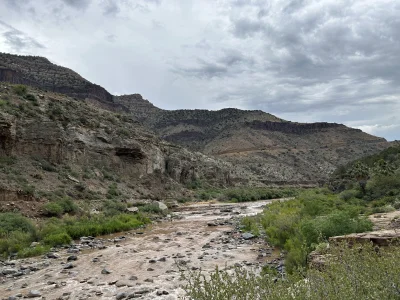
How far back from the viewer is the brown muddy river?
9398 mm

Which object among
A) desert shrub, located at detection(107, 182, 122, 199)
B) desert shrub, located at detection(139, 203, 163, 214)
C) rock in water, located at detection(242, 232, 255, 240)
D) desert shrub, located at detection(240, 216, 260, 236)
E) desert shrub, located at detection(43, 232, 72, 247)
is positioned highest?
desert shrub, located at detection(107, 182, 122, 199)

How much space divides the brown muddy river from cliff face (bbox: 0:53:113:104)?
7907 cm

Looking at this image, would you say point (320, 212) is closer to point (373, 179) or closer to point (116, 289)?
point (116, 289)

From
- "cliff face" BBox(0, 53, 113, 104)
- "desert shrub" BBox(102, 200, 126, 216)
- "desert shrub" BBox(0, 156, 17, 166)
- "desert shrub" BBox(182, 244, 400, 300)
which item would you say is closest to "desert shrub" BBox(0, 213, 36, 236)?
"desert shrub" BBox(102, 200, 126, 216)

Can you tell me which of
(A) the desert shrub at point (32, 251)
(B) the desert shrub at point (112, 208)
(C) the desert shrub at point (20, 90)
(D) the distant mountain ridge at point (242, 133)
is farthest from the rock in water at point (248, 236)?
(D) the distant mountain ridge at point (242, 133)

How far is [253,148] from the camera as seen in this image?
114500 millimetres

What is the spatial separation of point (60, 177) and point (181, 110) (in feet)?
397

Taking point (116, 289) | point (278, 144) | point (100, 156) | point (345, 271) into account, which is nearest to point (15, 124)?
point (100, 156)

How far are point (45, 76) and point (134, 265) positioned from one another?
99.0 metres

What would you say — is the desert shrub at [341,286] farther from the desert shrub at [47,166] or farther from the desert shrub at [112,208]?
the desert shrub at [47,166]

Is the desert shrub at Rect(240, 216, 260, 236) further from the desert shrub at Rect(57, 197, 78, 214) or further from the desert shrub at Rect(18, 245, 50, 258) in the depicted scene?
the desert shrub at Rect(57, 197, 78, 214)

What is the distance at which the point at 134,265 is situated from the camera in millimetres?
12164

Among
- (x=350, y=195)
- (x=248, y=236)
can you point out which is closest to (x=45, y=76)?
(x=350, y=195)

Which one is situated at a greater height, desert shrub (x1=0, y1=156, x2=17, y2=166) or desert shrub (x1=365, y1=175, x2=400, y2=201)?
desert shrub (x1=0, y1=156, x2=17, y2=166)
